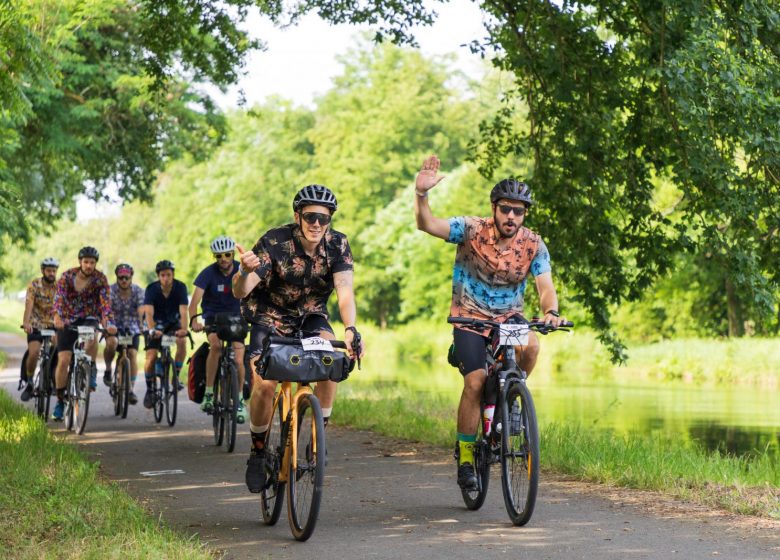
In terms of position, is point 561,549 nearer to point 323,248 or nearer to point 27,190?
point 323,248

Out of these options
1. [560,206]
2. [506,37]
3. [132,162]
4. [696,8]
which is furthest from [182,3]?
[132,162]

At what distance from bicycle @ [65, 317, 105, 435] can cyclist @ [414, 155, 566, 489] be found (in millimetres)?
6508

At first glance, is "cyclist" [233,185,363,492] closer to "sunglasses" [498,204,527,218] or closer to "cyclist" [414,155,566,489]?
"cyclist" [414,155,566,489]

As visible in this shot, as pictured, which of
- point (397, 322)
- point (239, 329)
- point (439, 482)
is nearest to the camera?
point (439, 482)

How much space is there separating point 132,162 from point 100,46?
3.42m

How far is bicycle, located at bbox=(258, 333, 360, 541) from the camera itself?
6.58 meters

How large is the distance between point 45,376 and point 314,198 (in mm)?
8753

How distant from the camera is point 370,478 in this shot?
933cm

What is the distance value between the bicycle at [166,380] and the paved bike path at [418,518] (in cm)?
304

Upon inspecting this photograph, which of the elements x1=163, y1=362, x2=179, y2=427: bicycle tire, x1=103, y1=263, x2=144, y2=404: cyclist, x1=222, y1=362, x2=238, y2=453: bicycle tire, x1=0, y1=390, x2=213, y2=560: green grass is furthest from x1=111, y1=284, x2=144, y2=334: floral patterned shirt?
x1=0, y1=390, x2=213, y2=560: green grass

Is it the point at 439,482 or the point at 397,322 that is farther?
the point at 397,322

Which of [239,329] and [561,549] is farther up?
[239,329]

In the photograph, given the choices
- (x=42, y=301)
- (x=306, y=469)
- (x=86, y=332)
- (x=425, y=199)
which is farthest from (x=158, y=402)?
(x=306, y=469)

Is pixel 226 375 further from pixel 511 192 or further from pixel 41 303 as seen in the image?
pixel 511 192
